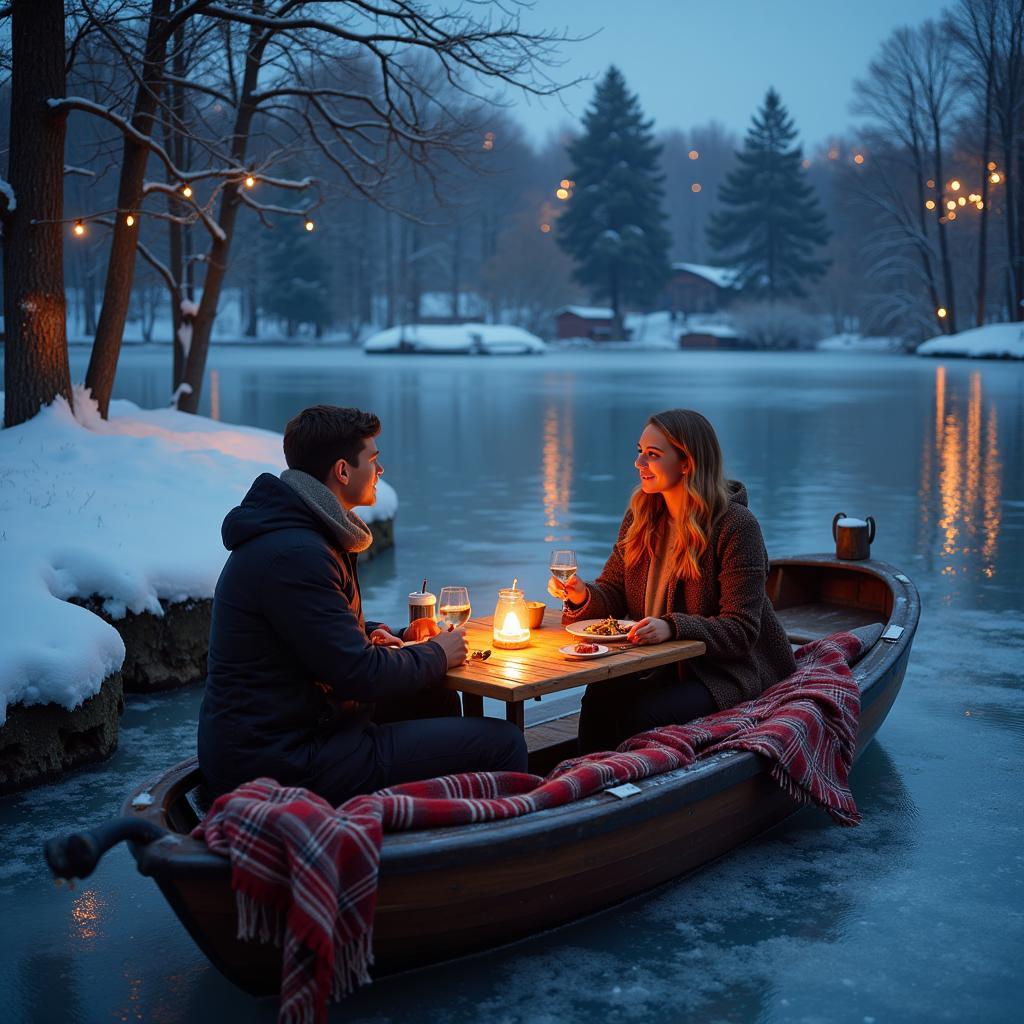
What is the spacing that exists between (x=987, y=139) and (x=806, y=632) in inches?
2004

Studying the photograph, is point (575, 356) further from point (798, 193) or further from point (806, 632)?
point (806, 632)

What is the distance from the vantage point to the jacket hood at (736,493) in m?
5.12

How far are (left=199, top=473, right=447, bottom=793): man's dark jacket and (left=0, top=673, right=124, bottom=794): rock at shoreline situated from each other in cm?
212

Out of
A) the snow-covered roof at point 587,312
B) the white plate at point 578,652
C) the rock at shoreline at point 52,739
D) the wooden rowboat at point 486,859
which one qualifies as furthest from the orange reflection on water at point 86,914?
the snow-covered roof at point 587,312

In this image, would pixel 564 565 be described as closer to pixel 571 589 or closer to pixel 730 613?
pixel 571 589

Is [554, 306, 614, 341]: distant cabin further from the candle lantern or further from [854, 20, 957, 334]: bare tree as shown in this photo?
the candle lantern

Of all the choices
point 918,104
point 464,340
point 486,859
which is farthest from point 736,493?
point 464,340

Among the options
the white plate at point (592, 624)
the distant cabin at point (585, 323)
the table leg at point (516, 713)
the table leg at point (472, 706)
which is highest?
the distant cabin at point (585, 323)

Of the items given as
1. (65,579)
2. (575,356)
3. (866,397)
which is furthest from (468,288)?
(65,579)

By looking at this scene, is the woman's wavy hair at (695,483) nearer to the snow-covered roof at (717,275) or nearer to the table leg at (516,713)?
the table leg at (516,713)

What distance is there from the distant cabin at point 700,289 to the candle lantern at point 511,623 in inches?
2928

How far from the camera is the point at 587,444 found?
20859 mm

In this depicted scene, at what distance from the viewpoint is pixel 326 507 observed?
387 centimetres

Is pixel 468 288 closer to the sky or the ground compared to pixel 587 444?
closer to the sky
